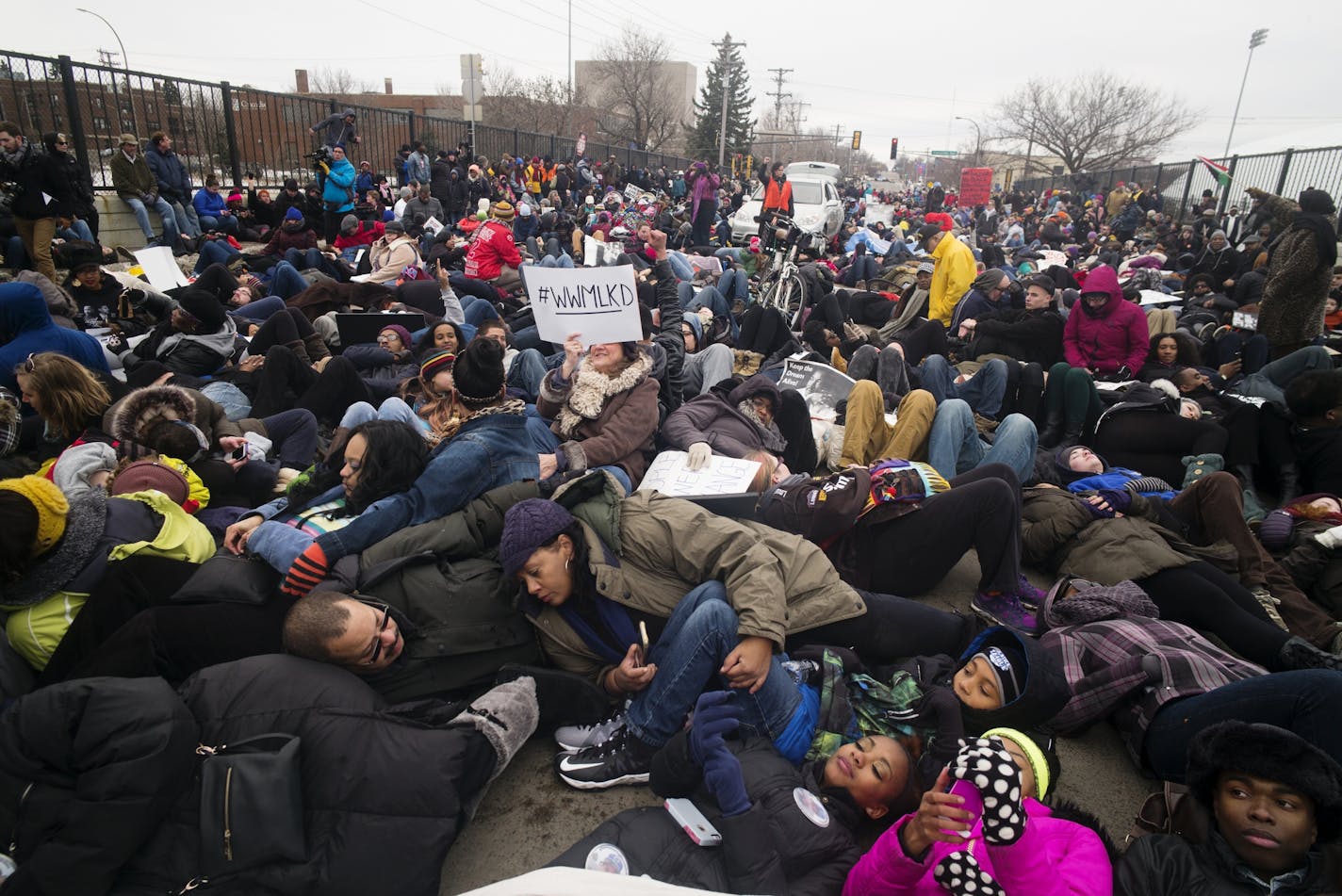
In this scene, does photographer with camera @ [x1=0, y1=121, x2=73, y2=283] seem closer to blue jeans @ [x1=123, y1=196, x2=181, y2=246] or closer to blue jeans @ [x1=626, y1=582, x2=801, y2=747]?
blue jeans @ [x1=123, y1=196, x2=181, y2=246]

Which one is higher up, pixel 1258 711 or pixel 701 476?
pixel 701 476

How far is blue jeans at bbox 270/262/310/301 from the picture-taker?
26.5 feet

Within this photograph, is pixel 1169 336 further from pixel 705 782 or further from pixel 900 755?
pixel 705 782

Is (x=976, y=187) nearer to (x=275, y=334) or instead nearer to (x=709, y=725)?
(x=275, y=334)

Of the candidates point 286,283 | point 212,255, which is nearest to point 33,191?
point 212,255

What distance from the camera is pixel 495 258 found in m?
9.43

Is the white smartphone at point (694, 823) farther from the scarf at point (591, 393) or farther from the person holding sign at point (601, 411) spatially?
the scarf at point (591, 393)

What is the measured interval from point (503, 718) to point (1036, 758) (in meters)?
1.88

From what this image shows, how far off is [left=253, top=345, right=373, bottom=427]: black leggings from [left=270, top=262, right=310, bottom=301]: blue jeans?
334 centimetres

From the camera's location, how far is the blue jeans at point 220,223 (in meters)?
11.6

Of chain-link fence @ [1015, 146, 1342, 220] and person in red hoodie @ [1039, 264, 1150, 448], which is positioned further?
chain-link fence @ [1015, 146, 1342, 220]

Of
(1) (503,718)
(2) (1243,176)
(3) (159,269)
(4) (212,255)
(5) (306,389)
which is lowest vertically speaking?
(1) (503,718)

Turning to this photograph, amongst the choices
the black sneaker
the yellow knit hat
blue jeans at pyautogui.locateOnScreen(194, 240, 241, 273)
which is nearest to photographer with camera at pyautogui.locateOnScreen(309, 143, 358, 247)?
blue jeans at pyautogui.locateOnScreen(194, 240, 241, 273)

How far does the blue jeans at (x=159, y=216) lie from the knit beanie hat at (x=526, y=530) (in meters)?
11.2
